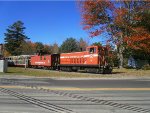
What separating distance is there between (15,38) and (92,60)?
10035 cm

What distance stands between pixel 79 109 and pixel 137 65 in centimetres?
4630

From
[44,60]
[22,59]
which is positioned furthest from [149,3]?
[22,59]

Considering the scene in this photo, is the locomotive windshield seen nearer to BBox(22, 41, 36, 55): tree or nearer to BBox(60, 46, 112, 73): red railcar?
BBox(60, 46, 112, 73): red railcar

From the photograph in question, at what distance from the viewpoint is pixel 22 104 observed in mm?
13766

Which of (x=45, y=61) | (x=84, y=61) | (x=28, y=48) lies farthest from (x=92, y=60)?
(x=28, y=48)

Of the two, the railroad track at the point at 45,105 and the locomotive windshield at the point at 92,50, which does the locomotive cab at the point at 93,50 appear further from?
the railroad track at the point at 45,105

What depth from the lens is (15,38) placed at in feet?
462

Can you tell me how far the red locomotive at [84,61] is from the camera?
4294cm

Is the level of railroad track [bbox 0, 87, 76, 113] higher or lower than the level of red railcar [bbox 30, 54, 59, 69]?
lower

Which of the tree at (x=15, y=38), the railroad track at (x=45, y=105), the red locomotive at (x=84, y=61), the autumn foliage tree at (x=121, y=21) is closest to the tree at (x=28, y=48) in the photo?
the tree at (x=15, y=38)

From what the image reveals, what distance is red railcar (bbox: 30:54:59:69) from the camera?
57.3 m

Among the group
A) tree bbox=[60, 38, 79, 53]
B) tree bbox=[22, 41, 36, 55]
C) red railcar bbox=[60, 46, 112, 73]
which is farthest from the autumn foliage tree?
tree bbox=[22, 41, 36, 55]

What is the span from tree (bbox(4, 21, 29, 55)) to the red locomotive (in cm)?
7419

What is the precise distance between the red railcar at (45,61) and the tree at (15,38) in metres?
61.7
